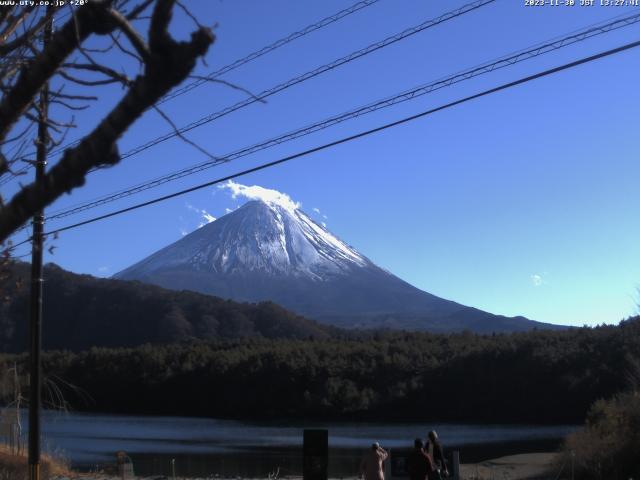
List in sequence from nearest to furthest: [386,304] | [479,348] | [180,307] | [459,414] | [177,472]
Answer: [177,472] < [459,414] < [479,348] < [180,307] < [386,304]

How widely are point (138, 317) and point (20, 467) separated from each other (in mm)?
92135

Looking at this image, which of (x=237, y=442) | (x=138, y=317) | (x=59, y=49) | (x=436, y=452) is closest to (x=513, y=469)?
(x=436, y=452)

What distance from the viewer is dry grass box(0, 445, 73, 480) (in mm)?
17875

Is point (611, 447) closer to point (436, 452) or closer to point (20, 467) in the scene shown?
point (436, 452)

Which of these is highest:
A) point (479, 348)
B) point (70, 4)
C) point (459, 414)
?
point (70, 4)

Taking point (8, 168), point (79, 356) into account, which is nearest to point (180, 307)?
point (79, 356)

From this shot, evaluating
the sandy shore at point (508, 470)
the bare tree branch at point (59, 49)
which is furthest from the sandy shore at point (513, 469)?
the bare tree branch at point (59, 49)

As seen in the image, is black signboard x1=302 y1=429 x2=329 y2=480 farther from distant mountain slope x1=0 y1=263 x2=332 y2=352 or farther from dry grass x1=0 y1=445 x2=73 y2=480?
distant mountain slope x1=0 y1=263 x2=332 y2=352

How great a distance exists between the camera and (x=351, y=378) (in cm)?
7150

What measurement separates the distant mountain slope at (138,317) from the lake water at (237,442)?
42782 mm

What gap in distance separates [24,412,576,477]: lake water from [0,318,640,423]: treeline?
16.9 feet

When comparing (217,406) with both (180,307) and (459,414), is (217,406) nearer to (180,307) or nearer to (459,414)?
(459,414)

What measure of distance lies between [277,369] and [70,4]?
67.1 meters

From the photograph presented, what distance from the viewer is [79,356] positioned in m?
75.9
